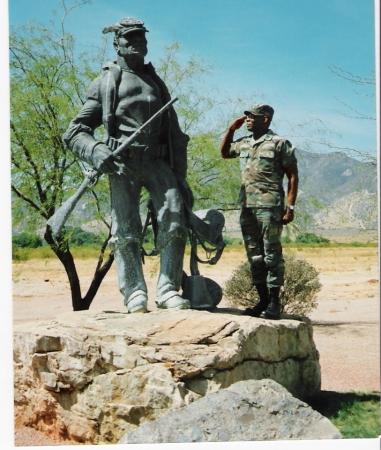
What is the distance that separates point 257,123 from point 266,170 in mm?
412

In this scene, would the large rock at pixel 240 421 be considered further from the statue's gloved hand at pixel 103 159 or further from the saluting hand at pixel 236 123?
the saluting hand at pixel 236 123

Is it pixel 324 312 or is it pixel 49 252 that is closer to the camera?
pixel 49 252

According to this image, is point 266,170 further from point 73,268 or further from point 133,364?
point 73,268

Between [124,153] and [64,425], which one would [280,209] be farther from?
[64,425]

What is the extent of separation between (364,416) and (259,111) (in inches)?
104

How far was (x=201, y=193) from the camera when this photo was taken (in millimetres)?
11164

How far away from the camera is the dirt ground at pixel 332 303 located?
28.8 ft

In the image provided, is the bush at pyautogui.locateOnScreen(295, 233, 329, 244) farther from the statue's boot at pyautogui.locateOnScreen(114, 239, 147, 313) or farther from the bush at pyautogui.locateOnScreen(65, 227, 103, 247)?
the statue's boot at pyautogui.locateOnScreen(114, 239, 147, 313)

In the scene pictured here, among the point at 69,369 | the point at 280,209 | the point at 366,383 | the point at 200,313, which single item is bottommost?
the point at 366,383

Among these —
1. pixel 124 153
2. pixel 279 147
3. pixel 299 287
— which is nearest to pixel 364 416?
pixel 279 147

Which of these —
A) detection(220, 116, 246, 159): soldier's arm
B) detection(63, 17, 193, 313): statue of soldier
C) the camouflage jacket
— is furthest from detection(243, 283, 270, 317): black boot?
detection(220, 116, 246, 159): soldier's arm

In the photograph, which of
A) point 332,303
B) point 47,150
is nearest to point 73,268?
point 47,150

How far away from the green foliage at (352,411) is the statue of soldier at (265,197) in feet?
2.81

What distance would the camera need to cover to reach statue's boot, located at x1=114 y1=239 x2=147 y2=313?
651 centimetres
